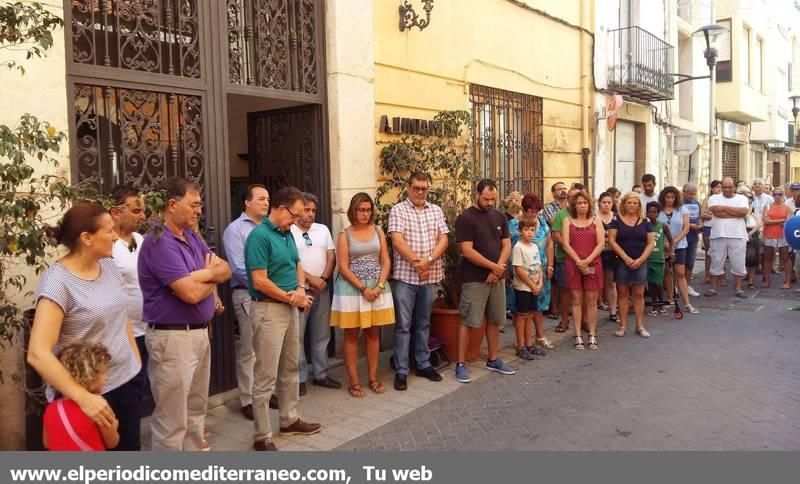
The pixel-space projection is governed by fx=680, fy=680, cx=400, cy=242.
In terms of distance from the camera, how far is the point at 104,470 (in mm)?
3080

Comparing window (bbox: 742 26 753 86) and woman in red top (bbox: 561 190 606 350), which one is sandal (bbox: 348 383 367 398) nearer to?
woman in red top (bbox: 561 190 606 350)

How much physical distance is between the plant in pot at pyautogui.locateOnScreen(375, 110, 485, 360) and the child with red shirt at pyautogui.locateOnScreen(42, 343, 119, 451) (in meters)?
4.06

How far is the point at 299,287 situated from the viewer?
15.3 ft

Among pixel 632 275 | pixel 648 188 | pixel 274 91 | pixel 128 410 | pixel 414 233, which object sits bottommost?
pixel 128 410

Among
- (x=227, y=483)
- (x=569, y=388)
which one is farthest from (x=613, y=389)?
(x=227, y=483)

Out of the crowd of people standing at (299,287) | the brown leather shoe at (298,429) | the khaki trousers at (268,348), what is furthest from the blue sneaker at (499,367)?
the khaki trousers at (268,348)

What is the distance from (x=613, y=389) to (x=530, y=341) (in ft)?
4.67

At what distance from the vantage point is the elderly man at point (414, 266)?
6.08 m

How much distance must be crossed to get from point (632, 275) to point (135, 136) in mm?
5728

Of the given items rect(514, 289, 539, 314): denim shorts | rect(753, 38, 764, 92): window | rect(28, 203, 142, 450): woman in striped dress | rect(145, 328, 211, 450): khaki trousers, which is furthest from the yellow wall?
rect(753, 38, 764, 92): window

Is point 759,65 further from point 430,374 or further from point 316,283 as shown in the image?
point 316,283

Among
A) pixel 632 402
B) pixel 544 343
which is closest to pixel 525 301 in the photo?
pixel 544 343

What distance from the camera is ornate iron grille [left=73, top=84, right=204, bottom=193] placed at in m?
4.91

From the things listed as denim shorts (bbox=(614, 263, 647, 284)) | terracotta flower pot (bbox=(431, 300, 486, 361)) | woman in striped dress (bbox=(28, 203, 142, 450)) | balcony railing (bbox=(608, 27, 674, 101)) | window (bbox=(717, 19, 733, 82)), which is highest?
window (bbox=(717, 19, 733, 82))
